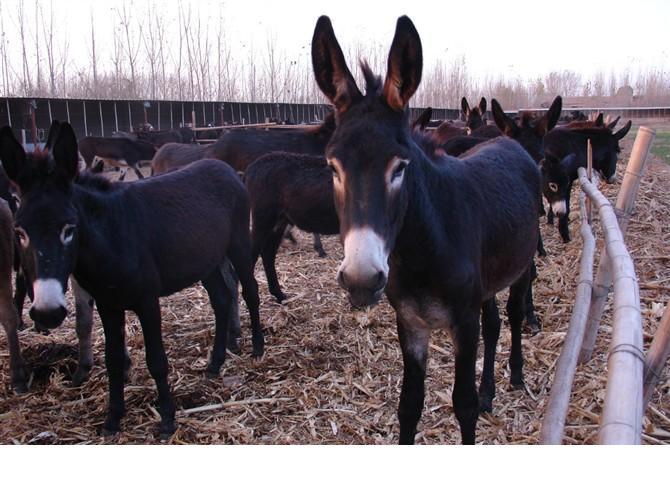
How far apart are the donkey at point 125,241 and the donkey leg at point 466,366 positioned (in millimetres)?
1161

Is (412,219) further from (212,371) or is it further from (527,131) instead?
(527,131)

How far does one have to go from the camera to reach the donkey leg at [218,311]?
9.05 feet

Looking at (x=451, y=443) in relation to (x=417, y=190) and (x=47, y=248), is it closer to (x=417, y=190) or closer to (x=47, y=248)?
(x=417, y=190)

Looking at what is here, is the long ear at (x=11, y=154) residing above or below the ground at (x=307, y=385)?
above

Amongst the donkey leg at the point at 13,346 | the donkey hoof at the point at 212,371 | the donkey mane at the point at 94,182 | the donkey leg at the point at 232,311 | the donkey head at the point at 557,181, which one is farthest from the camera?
the donkey head at the point at 557,181

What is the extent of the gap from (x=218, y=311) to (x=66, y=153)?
4.12ft

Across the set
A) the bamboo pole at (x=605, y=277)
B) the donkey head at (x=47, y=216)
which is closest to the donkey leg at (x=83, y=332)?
the donkey head at (x=47, y=216)

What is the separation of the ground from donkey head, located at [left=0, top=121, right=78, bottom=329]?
590mm

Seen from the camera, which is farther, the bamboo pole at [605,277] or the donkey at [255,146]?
the donkey at [255,146]

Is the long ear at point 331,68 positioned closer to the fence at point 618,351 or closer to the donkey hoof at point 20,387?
the fence at point 618,351
